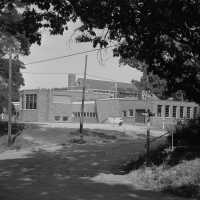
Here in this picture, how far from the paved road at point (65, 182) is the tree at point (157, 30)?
4703 millimetres

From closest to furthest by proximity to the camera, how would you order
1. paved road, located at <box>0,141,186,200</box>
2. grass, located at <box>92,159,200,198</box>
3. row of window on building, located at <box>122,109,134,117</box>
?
paved road, located at <box>0,141,186,200</box>, grass, located at <box>92,159,200,198</box>, row of window on building, located at <box>122,109,134,117</box>

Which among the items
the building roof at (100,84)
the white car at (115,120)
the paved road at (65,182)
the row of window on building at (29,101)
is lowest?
the paved road at (65,182)

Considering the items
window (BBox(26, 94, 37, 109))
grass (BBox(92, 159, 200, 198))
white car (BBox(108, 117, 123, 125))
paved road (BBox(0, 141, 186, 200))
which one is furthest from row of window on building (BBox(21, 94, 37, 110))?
grass (BBox(92, 159, 200, 198))

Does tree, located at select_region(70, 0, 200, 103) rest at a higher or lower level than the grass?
higher

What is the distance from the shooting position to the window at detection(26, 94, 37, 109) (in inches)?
3345

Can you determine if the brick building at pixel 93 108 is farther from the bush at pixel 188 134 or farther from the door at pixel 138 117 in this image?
the bush at pixel 188 134

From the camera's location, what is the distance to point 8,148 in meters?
40.7

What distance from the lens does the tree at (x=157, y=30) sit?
13.6m

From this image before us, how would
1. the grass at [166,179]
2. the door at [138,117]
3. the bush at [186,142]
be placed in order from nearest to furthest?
the grass at [166,179] < the bush at [186,142] < the door at [138,117]

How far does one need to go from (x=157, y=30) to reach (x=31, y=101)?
72374 millimetres

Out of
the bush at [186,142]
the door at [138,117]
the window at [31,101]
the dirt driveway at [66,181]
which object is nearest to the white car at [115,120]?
the door at [138,117]

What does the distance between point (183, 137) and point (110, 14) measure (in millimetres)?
7958

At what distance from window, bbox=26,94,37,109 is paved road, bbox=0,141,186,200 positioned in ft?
190

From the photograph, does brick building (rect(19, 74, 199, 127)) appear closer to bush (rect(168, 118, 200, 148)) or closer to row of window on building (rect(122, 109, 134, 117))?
row of window on building (rect(122, 109, 134, 117))
